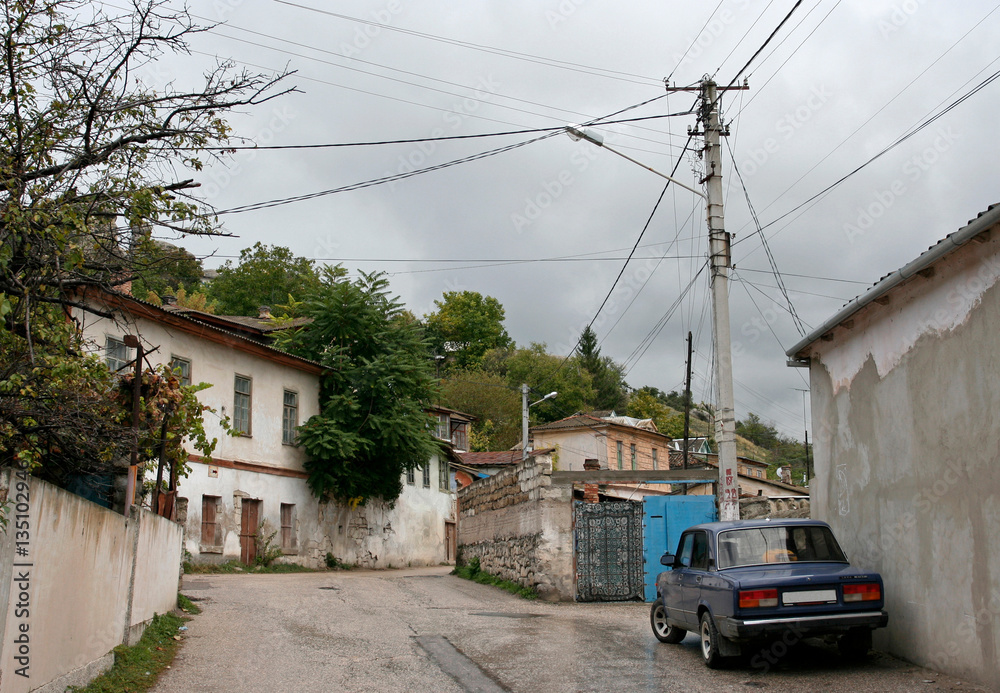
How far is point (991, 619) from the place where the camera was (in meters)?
7.51

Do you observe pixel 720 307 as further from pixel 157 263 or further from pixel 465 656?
pixel 157 263

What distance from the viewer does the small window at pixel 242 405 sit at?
26.8 metres

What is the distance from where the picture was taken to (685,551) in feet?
34.9

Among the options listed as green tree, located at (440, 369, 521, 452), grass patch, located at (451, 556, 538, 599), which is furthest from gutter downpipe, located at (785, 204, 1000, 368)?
green tree, located at (440, 369, 521, 452)

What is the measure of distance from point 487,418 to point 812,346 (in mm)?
49819

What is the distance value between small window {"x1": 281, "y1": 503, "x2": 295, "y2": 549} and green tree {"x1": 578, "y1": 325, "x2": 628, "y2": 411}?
169ft

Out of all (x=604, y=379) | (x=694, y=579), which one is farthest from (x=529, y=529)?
(x=604, y=379)

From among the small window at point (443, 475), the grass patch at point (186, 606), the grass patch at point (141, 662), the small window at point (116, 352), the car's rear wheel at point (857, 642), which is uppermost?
the small window at point (116, 352)

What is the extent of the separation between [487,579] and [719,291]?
11087 mm

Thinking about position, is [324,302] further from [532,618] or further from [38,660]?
[38,660]

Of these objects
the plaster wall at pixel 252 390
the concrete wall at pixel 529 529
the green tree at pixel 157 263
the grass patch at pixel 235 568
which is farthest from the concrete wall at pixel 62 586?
the plaster wall at pixel 252 390

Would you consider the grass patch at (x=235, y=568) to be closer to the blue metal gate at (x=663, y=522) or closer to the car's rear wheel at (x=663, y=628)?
the blue metal gate at (x=663, y=522)

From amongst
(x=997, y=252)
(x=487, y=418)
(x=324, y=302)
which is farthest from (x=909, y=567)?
(x=487, y=418)

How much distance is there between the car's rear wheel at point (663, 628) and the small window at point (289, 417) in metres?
19.8
